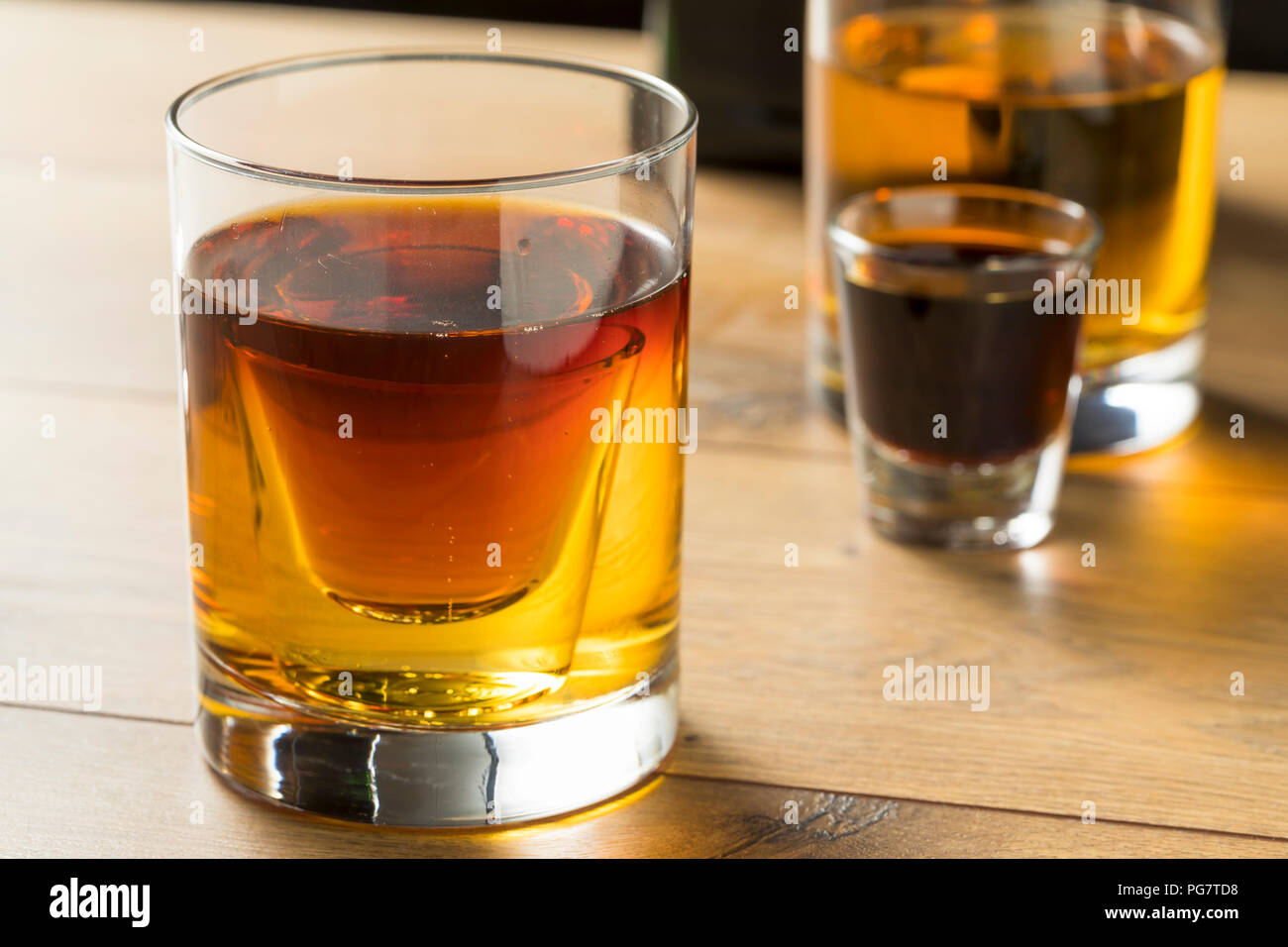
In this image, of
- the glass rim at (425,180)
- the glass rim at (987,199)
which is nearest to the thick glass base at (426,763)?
the glass rim at (425,180)

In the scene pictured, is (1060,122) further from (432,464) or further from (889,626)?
(432,464)

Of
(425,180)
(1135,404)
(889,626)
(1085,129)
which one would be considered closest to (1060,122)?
(1085,129)

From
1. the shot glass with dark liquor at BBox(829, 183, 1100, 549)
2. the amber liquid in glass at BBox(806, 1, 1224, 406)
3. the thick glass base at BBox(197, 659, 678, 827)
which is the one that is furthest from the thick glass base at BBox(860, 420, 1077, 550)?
the thick glass base at BBox(197, 659, 678, 827)

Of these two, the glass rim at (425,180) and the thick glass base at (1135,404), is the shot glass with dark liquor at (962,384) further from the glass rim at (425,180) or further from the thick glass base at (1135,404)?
the glass rim at (425,180)
